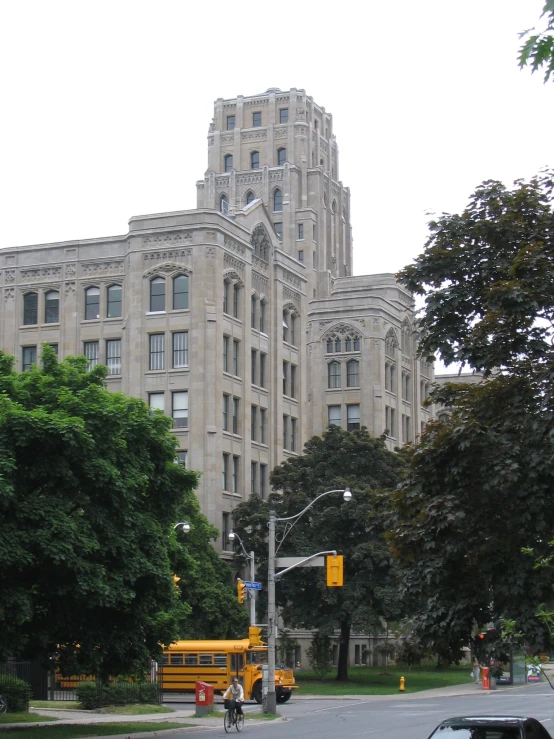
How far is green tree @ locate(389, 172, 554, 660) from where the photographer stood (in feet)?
59.9

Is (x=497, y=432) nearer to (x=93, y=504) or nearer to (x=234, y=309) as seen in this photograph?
(x=93, y=504)

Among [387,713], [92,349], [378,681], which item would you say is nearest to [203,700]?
[387,713]

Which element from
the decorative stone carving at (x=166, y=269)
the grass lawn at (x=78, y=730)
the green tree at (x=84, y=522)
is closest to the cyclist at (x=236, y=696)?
the grass lawn at (x=78, y=730)

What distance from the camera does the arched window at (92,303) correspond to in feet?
231

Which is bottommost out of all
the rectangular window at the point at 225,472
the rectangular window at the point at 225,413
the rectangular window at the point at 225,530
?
the rectangular window at the point at 225,530

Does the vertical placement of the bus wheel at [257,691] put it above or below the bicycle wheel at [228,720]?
below

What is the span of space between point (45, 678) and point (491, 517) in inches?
1335

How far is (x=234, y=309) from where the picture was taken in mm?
70812

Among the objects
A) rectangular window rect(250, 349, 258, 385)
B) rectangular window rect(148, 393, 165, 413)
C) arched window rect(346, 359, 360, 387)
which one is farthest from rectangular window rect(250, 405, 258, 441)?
arched window rect(346, 359, 360, 387)

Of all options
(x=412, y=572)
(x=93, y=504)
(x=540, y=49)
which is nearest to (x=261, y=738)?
(x=93, y=504)

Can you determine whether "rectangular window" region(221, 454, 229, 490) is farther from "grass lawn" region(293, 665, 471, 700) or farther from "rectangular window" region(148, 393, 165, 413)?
"grass lawn" region(293, 665, 471, 700)

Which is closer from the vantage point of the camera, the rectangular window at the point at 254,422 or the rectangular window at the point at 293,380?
the rectangular window at the point at 254,422

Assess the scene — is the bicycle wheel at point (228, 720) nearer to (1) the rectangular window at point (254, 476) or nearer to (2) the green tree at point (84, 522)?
(2) the green tree at point (84, 522)

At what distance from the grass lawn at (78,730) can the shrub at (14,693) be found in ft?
15.0
